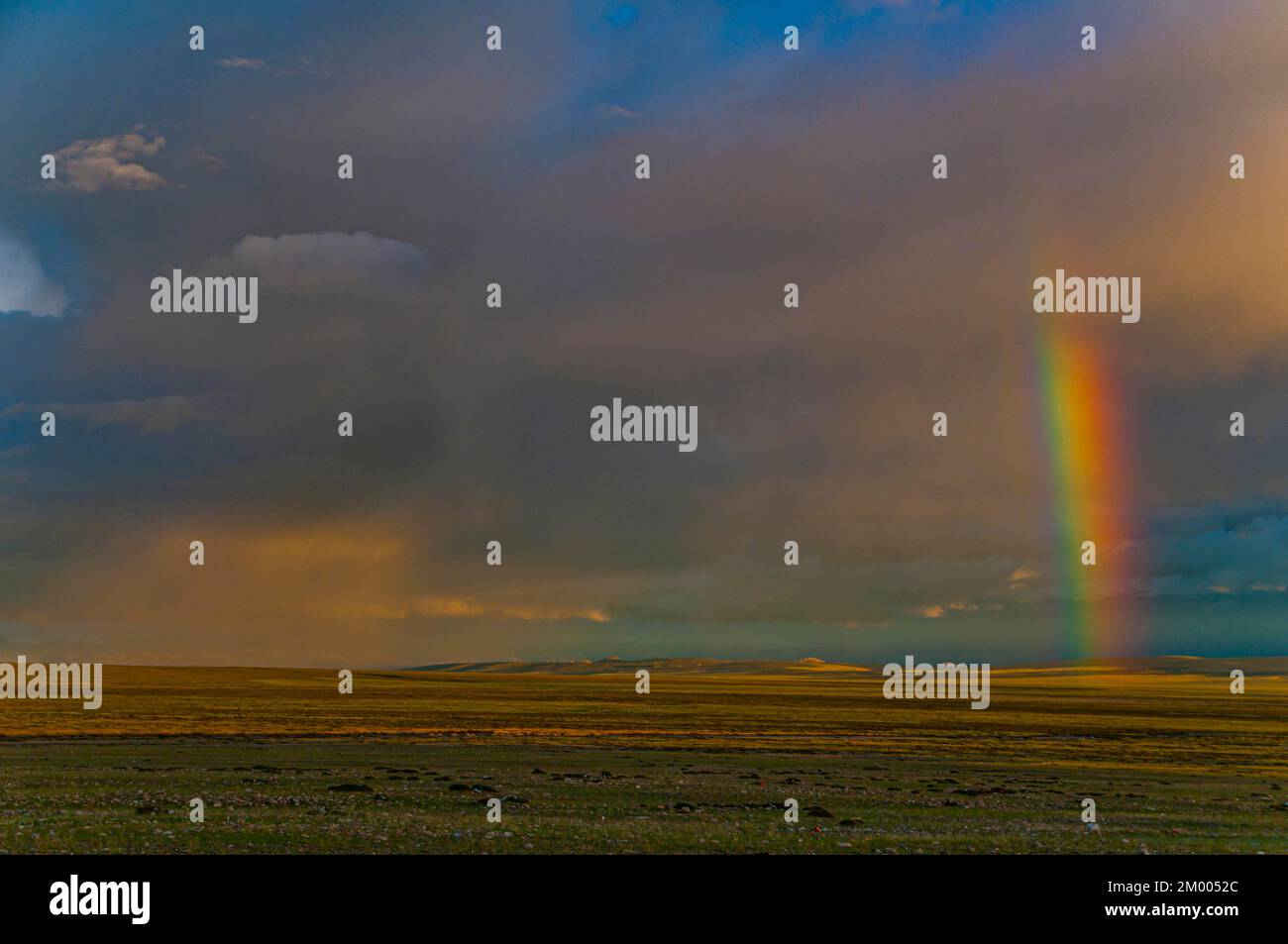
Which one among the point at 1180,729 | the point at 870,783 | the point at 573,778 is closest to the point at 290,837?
the point at 573,778

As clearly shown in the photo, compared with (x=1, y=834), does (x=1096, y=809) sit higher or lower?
lower

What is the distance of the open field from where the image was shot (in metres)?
26.9

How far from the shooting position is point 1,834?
84.8 ft

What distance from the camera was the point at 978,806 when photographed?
118 feet

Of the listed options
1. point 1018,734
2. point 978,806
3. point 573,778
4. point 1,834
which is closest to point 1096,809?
point 978,806

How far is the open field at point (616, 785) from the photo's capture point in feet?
88.2

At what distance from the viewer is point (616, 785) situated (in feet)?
132

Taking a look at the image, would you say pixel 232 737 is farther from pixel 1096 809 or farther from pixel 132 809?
pixel 1096 809

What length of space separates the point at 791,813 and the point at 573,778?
14173mm
